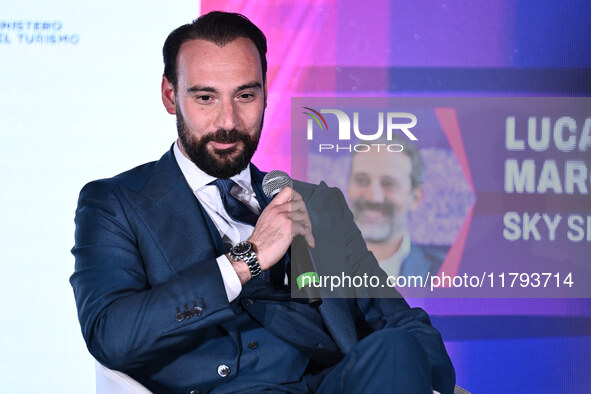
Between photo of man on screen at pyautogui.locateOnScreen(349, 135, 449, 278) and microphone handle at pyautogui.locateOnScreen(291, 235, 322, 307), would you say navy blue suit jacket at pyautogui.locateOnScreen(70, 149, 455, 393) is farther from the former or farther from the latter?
photo of man on screen at pyautogui.locateOnScreen(349, 135, 449, 278)

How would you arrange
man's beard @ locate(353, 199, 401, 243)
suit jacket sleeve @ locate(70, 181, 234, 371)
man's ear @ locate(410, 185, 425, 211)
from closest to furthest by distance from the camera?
suit jacket sleeve @ locate(70, 181, 234, 371) < man's beard @ locate(353, 199, 401, 243) < man's ear @ locate(410, 185, 425, 211)

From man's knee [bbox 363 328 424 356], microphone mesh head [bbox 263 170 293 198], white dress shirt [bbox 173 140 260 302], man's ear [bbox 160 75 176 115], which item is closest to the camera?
man's knee [bbox 363 328 424 356]

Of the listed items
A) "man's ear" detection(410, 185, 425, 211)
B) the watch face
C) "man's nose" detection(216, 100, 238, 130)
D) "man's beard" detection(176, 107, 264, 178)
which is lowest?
"man's ear" detection(410, 185, 425, 211)

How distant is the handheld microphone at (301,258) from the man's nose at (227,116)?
0.24 m

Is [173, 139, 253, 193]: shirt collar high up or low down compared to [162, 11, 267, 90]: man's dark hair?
down

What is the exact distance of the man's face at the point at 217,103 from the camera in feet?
7.32

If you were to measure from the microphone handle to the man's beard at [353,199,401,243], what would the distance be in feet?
3.52

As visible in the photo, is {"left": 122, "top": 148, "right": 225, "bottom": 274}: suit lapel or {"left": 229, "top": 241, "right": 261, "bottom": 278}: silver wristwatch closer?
{"left": 229, "top": 241, "right": 261, "bottom": 278}: silver wristwatch

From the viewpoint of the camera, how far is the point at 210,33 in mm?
2277

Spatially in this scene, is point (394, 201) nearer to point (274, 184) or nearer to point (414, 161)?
point (414, 161)

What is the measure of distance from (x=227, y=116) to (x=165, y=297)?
65cm

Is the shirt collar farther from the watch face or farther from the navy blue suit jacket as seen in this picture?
the watch face

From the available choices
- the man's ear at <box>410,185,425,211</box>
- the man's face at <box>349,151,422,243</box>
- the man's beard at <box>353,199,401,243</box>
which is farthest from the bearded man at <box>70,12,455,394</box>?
the man's ear at <box>410,185,425,211</box>

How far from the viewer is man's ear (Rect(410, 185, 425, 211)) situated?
11.1 feet
